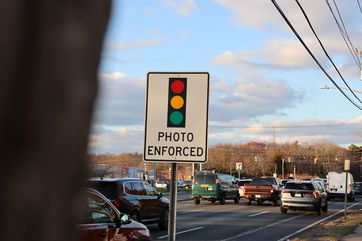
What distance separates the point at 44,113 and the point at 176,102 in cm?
468

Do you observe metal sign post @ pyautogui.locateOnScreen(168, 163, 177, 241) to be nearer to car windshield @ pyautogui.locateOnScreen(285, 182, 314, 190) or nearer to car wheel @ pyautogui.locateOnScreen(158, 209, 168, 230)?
car wheel @ pyautogui.locateOnScreen(158, 209, 168, 230)

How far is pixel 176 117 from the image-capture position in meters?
5.59

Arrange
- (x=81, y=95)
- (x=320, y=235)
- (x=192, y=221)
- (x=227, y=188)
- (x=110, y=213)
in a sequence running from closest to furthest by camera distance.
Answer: (x=81, y=95) < (x=110, y=213) < (x=320, y=235) < (x=192, y=221) < (x=227, y=188)

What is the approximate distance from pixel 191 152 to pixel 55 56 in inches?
183

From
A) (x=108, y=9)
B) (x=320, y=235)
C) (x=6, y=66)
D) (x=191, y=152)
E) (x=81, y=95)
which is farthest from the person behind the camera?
(x=320, y=235)

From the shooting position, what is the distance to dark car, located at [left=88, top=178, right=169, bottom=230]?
15742mm

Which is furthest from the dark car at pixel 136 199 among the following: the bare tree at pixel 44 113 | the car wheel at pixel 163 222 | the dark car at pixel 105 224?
the bare tree at pixel 44 113

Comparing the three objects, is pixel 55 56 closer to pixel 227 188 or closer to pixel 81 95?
pixel 81 95

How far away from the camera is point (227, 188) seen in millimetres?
33219

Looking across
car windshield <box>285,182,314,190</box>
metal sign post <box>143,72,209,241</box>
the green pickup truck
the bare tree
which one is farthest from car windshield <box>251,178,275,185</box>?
the bare tree

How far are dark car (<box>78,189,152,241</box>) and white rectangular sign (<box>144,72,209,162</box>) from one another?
1773 mm

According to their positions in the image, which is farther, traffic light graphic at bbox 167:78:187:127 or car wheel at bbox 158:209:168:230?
car wheel at bbox 158:209:168:230

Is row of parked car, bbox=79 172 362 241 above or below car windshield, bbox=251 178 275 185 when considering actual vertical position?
below

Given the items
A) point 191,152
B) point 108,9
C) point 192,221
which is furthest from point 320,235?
point 108,9
